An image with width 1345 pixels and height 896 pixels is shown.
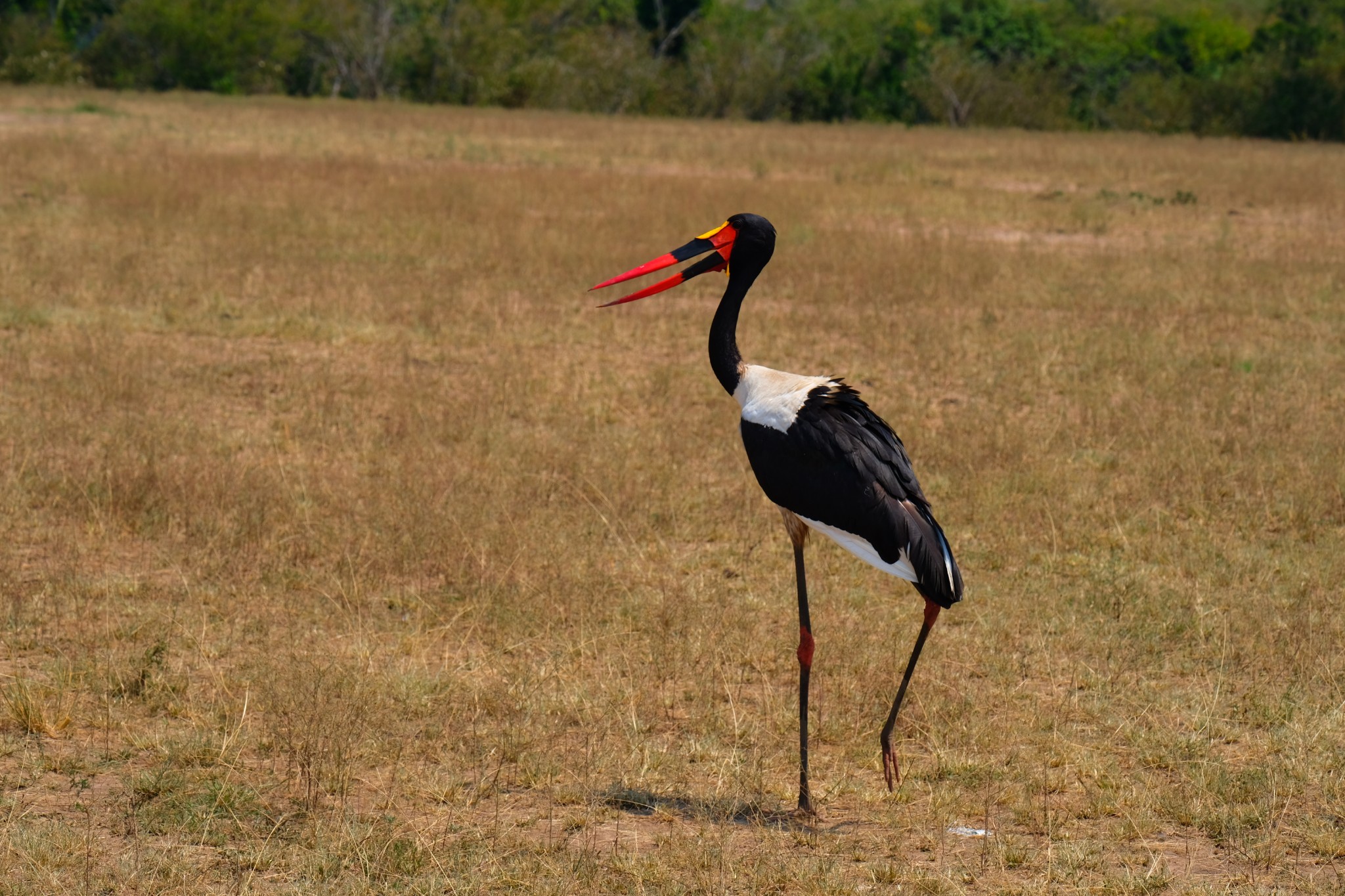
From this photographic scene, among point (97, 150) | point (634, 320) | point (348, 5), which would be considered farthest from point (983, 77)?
point (634, 320)

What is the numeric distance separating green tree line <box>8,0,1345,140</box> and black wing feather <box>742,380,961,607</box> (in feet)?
118

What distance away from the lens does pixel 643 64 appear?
42.2 metres

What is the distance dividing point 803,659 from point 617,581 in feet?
5.29

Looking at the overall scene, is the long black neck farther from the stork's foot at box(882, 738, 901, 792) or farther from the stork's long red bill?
the stork's foot at box(882, 738, 901, 792)

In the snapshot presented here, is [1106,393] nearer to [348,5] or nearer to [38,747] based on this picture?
[38,747]

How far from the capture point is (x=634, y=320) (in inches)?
433

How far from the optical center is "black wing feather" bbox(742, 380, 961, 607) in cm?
400

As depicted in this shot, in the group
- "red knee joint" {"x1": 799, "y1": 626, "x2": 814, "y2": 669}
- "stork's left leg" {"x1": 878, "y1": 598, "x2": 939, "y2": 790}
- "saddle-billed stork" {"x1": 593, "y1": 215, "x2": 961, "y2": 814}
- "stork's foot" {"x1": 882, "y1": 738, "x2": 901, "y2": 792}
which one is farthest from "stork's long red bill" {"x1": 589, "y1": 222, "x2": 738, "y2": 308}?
"stork's foot" {"x1": 882, "y1": 738, "x2": 901, "y2": 792}

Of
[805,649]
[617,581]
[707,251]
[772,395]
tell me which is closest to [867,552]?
[805,649]

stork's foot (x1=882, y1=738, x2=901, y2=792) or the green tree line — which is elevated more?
the green tree line

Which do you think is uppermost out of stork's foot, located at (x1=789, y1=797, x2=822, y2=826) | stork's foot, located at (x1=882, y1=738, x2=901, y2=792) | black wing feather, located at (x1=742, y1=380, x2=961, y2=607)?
black wing feather, located at (x1=742, y1=380, x2=961, y2=607)

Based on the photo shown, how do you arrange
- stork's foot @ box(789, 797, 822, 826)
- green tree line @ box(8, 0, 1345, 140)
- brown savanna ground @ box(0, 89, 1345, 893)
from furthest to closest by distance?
green tree line @ box(8, 0, 1345, 140) < stork's foot @ box(789, 797, 822, 826) < brown savanna ground @ box(0, 89, 1345, 893)

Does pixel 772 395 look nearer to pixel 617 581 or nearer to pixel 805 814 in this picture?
pixel 805 814

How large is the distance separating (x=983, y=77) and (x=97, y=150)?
90.1 feet
